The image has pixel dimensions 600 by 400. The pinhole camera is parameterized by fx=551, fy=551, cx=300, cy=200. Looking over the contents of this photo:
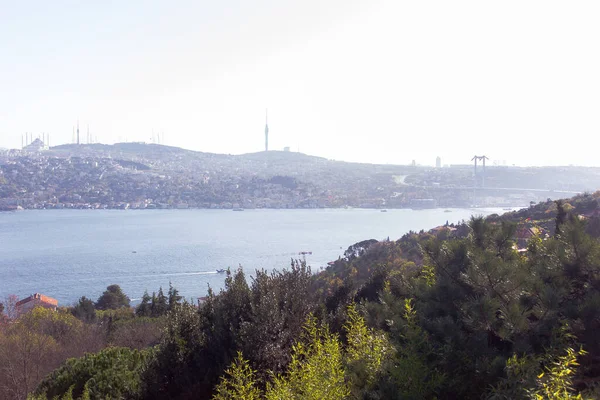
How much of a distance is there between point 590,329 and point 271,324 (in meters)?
2.25

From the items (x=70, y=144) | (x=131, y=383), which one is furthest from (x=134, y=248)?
(x=70, y=144)

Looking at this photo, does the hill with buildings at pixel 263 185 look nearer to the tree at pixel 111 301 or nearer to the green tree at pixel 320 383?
the tree at pixel 111 301

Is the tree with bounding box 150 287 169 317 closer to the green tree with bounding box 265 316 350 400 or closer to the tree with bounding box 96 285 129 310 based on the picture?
the tree with bounding box 96 285 129 310

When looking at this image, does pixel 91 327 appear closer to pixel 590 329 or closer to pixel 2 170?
pixel 590 329

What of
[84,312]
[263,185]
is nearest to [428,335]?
[84,312]

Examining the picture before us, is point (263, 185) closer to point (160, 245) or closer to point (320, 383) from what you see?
point (160, 245)

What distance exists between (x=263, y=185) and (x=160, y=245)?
1706 inches

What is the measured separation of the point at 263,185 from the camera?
80.7 m

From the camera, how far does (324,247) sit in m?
36.1

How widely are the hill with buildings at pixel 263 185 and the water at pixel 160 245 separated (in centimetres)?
559

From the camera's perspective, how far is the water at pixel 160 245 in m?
25.9

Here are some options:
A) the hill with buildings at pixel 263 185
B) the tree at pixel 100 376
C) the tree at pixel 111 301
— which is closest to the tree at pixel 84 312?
the tree at pixel 111 301

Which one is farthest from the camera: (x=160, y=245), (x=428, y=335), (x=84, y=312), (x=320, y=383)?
(x=160, y=245)

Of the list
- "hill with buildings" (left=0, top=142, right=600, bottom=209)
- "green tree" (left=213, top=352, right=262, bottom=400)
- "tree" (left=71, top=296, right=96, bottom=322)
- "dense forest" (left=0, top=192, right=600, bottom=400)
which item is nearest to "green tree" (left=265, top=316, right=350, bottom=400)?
"dense forest" (left=0, top=192, right=600, bottom=400)
